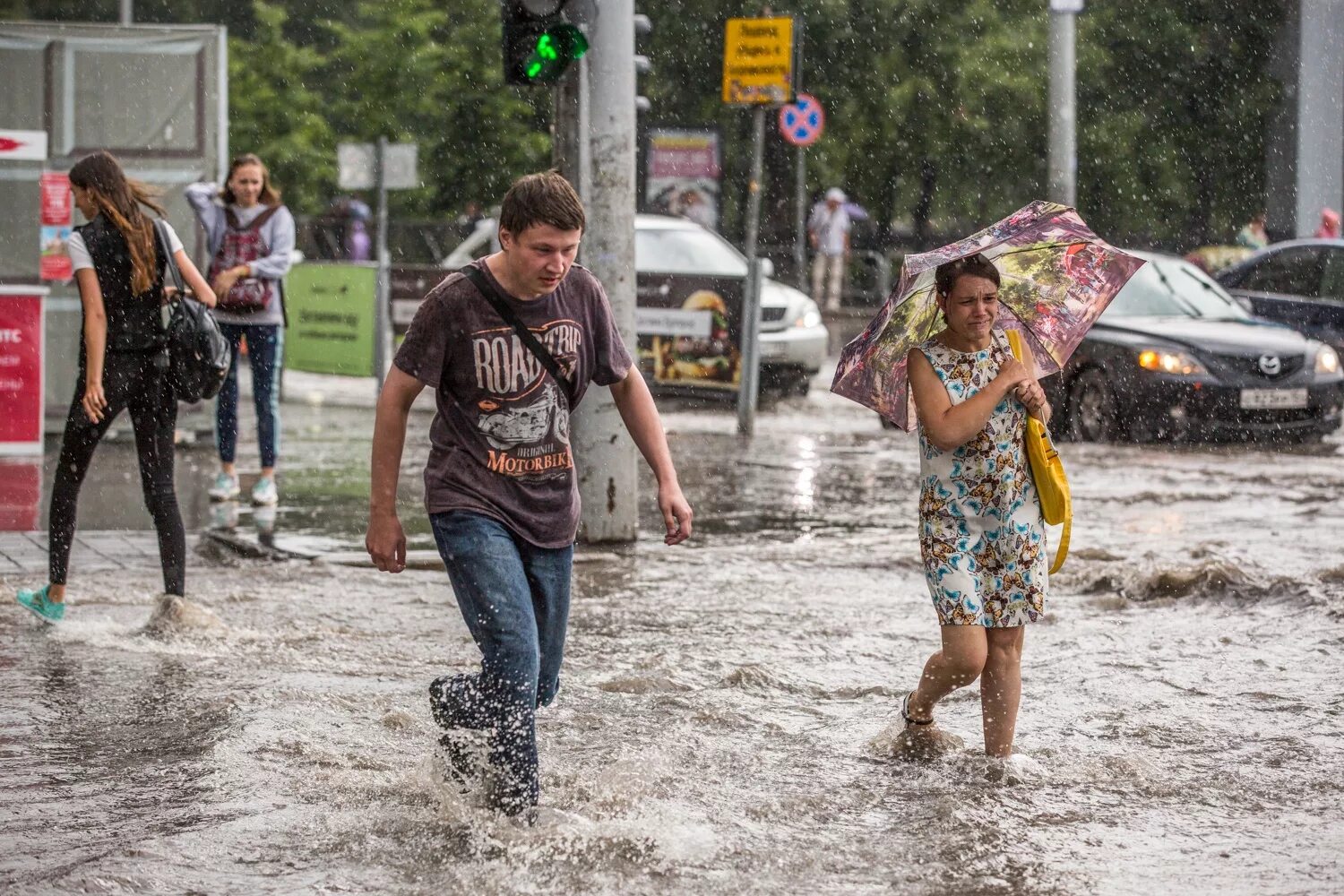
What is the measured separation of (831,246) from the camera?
30.5 metres

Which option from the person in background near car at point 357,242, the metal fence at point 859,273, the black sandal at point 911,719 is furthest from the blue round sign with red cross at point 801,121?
the black sandal at point 911,719

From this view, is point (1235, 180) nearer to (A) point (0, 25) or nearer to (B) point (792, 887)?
(A) point (0, 25)

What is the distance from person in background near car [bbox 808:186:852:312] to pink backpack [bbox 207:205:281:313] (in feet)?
64.1

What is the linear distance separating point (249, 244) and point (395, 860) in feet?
22.5

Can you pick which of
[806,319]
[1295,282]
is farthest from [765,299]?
[1295,282]

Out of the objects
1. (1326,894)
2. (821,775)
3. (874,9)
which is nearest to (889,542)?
(821,775)

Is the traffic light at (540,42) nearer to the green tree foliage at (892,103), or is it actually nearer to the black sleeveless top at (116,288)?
the black sleeveless top at (116,288)

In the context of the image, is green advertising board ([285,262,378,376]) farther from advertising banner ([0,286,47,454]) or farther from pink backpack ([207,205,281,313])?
pink backpack ([207,205,281,313])

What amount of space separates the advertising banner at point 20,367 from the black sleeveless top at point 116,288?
5655 mm

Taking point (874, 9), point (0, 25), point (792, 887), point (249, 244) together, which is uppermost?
point (874, 9)

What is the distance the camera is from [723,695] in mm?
6727

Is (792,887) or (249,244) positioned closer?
(792,887)

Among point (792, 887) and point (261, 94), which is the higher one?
point (261, 94)

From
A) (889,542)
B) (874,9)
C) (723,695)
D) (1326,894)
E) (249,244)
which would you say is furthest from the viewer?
(874,9)
